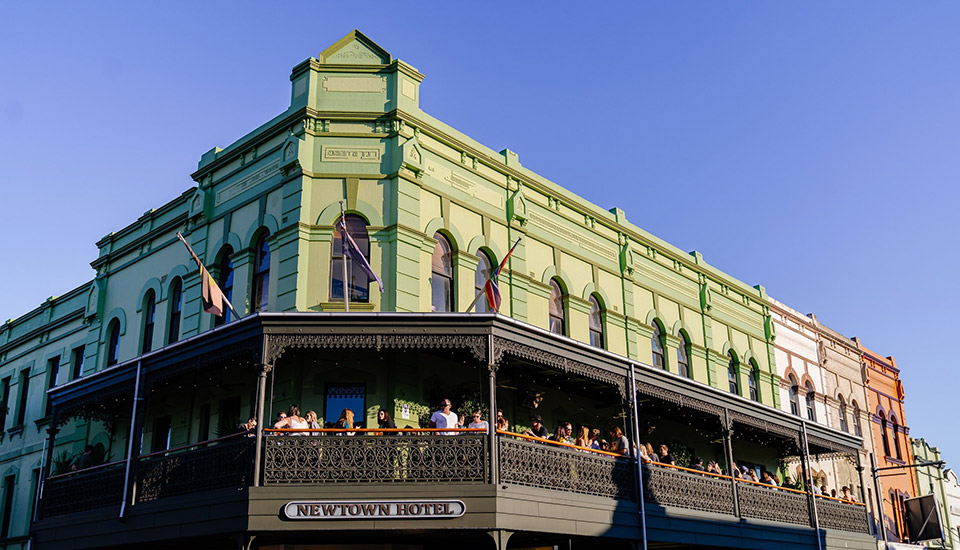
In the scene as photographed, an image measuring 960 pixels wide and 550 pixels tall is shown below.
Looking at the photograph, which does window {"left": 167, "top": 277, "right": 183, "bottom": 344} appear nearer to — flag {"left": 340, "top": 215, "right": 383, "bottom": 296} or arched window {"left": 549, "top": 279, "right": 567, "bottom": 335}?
flag {"left": 340, "top": 215, "right": 383, "bottom": 296}

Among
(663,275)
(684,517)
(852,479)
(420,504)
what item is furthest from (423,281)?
(852,479)

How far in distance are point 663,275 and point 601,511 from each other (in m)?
10.6

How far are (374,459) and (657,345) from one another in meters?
12.2

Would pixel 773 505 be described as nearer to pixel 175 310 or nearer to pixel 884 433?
pixel 175 310

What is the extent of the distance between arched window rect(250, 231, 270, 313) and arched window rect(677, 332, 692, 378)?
471 inches

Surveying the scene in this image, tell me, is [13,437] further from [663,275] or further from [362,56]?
[663,275]

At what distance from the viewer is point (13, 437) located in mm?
25781

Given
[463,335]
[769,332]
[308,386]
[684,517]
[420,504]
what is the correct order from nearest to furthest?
[420,504], [463,335], [308,386], [684,517], [769,332]

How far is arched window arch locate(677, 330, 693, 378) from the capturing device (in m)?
25.0

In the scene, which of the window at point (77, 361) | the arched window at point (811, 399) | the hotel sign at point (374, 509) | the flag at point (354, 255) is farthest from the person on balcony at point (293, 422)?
the arched window at point (811, 399)

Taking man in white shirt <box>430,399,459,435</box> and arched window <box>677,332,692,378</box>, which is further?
arched window <box>677,332,692,378</box>

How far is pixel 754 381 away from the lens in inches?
1106

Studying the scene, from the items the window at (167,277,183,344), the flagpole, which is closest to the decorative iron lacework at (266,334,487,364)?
the flagpole

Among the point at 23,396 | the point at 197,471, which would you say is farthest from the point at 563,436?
the point at 23,396
